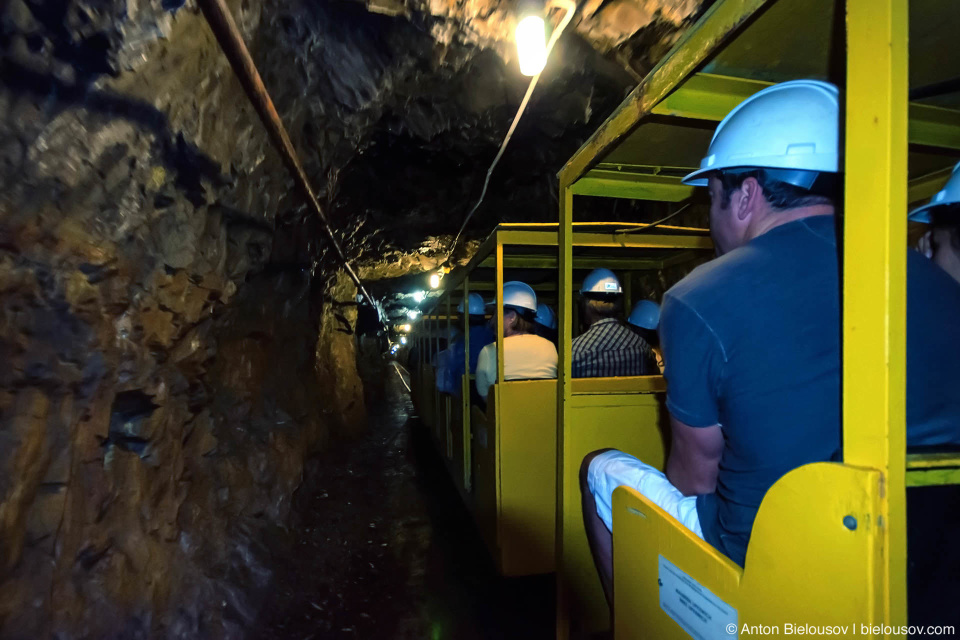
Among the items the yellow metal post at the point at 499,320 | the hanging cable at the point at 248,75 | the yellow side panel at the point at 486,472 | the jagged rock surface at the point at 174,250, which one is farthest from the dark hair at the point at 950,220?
the hanging cable at the point at 248,75

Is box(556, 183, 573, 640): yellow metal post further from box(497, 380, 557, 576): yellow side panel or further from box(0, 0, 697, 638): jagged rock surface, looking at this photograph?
box(0, 0, 697, 638): jagged rock surface

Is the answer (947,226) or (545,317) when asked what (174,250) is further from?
(545,317)

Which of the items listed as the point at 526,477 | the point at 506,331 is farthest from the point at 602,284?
the point at 526,477

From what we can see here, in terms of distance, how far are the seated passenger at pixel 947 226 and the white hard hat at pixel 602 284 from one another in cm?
200

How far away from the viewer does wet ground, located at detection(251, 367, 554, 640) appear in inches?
128

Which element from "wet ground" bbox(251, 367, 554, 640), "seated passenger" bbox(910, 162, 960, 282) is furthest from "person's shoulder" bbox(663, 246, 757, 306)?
"wet ground" bbox(251, 367, 554, 640)

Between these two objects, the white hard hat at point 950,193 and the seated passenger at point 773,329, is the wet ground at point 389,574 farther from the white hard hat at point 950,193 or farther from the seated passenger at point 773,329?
the white hard hat at point 950,193

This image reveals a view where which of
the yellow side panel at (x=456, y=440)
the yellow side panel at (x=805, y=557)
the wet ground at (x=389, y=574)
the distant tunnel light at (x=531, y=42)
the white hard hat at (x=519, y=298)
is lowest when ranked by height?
the wet ground at (x=389, y=574)

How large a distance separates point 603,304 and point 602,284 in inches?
8.5

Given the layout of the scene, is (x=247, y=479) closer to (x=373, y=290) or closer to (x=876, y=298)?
(x=876, y=298)

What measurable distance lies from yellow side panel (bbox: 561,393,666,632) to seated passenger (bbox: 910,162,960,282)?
1.54 m

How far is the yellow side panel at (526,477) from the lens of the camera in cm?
327

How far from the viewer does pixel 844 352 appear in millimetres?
926

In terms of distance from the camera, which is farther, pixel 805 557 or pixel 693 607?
pixel 693 607
